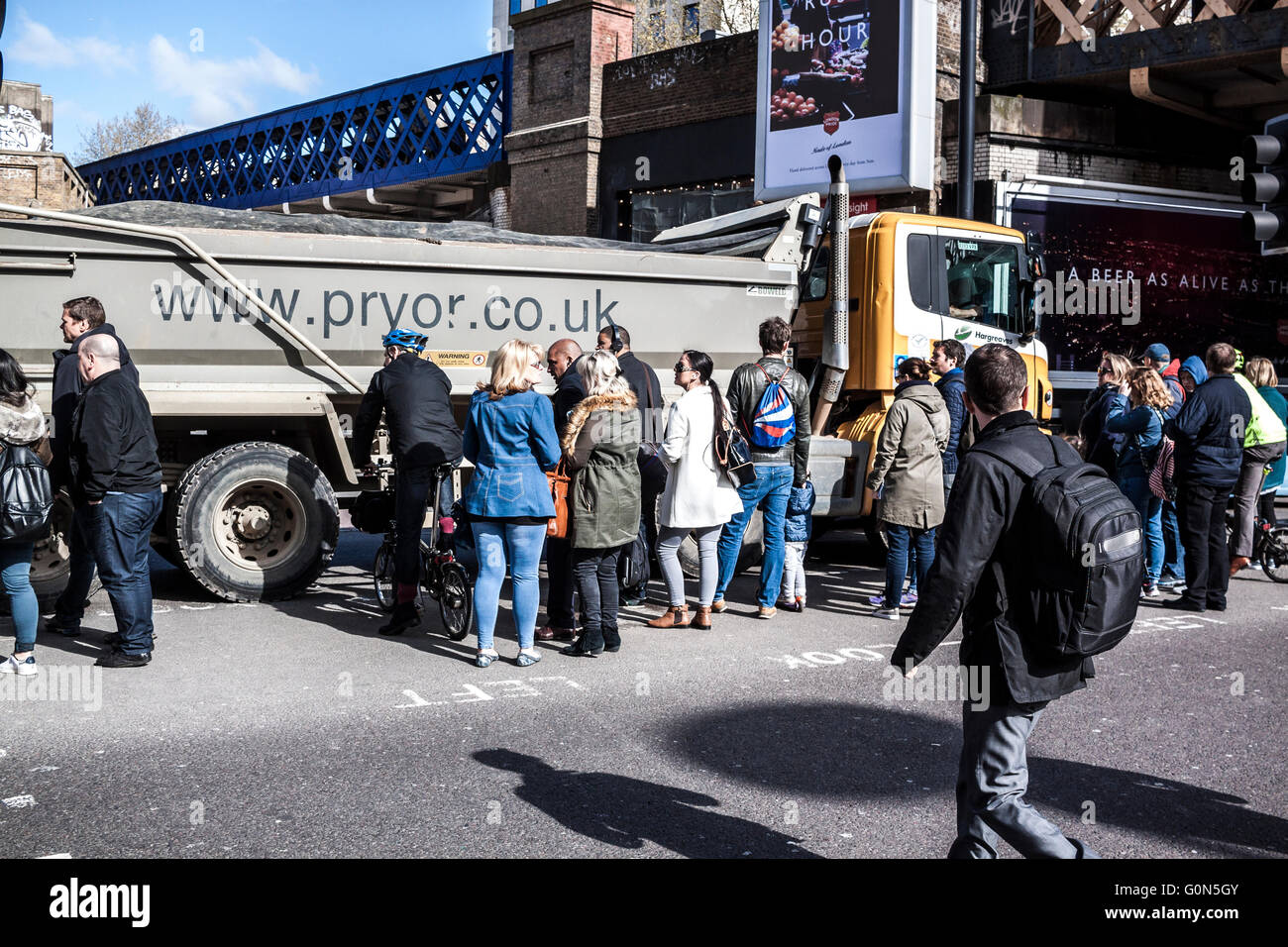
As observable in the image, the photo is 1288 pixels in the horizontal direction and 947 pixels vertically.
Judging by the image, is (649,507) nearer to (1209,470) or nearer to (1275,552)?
(1209,470)

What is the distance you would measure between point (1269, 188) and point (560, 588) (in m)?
4.57

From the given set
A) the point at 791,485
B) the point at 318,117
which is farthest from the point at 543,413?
the point at 318,117

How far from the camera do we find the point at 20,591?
6.45 meters

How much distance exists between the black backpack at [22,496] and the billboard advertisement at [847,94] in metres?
13.8

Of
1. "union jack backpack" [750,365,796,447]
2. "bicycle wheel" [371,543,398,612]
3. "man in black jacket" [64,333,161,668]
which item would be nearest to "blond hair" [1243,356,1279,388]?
"union jack backpack" [750,365,796,447]

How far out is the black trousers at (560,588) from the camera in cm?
770

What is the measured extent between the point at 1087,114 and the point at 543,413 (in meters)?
14.4

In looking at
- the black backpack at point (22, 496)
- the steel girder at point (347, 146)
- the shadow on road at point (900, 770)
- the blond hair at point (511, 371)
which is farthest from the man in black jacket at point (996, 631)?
the steel girder at point (347, 146)

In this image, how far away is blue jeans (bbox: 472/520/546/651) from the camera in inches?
272

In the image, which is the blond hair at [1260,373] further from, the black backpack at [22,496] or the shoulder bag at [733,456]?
the black backpack at [22,496]

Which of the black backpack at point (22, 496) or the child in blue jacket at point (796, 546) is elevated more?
the black backpack at point (22, 496)

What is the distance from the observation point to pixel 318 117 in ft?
97.0
